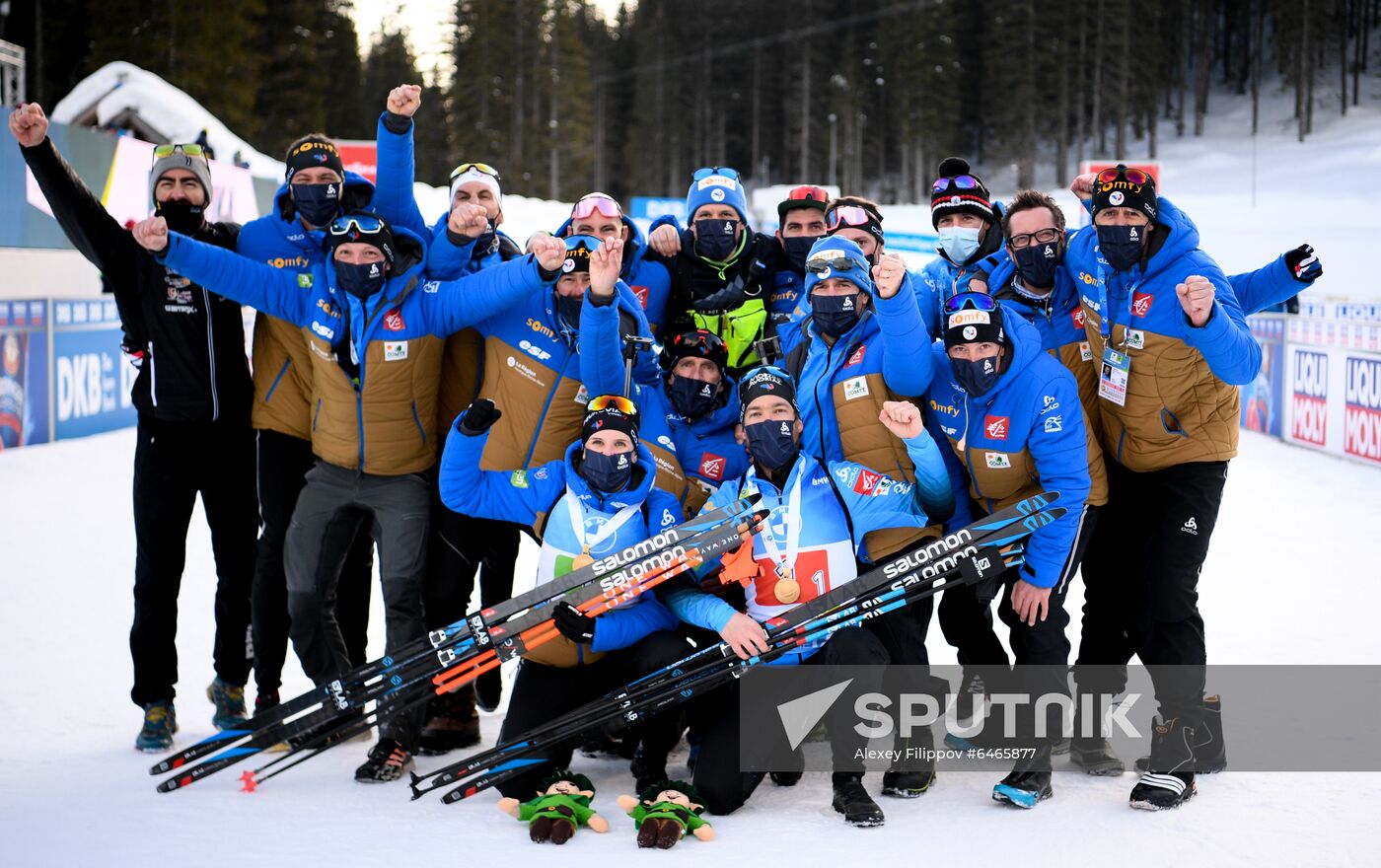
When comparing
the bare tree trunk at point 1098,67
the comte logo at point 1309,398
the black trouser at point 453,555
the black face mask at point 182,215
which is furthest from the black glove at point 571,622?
the bare tree trunk at point 1098,67

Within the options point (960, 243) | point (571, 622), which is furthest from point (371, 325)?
point (960, 243)

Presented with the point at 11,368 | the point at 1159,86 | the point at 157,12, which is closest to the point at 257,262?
the point at 11,368

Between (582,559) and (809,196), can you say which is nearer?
(582,559)

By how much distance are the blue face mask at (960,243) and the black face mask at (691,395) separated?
3.92 ft

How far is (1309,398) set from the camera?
39.4 ft

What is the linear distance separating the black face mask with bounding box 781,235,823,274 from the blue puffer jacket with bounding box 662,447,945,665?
1195 mm

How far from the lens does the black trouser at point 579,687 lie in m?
4.07

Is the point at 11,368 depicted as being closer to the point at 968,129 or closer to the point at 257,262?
the point at 257,262

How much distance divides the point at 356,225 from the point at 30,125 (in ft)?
3.86

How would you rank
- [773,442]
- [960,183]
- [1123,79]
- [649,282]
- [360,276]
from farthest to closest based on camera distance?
[1123,79] < [649,282] < [960,183] < [360,276] < [773,442]

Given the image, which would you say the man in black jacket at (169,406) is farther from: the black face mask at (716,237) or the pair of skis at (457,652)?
the black face mask at (716,237)

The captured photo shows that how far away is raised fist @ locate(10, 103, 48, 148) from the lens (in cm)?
414

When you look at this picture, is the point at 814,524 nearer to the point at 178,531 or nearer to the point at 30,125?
the point at 178,531

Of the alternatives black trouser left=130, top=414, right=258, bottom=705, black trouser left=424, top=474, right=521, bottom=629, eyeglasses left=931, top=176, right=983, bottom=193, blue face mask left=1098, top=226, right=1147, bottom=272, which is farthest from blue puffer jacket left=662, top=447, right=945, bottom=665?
black trouser left=130, top=414, right=258, bottom=705
